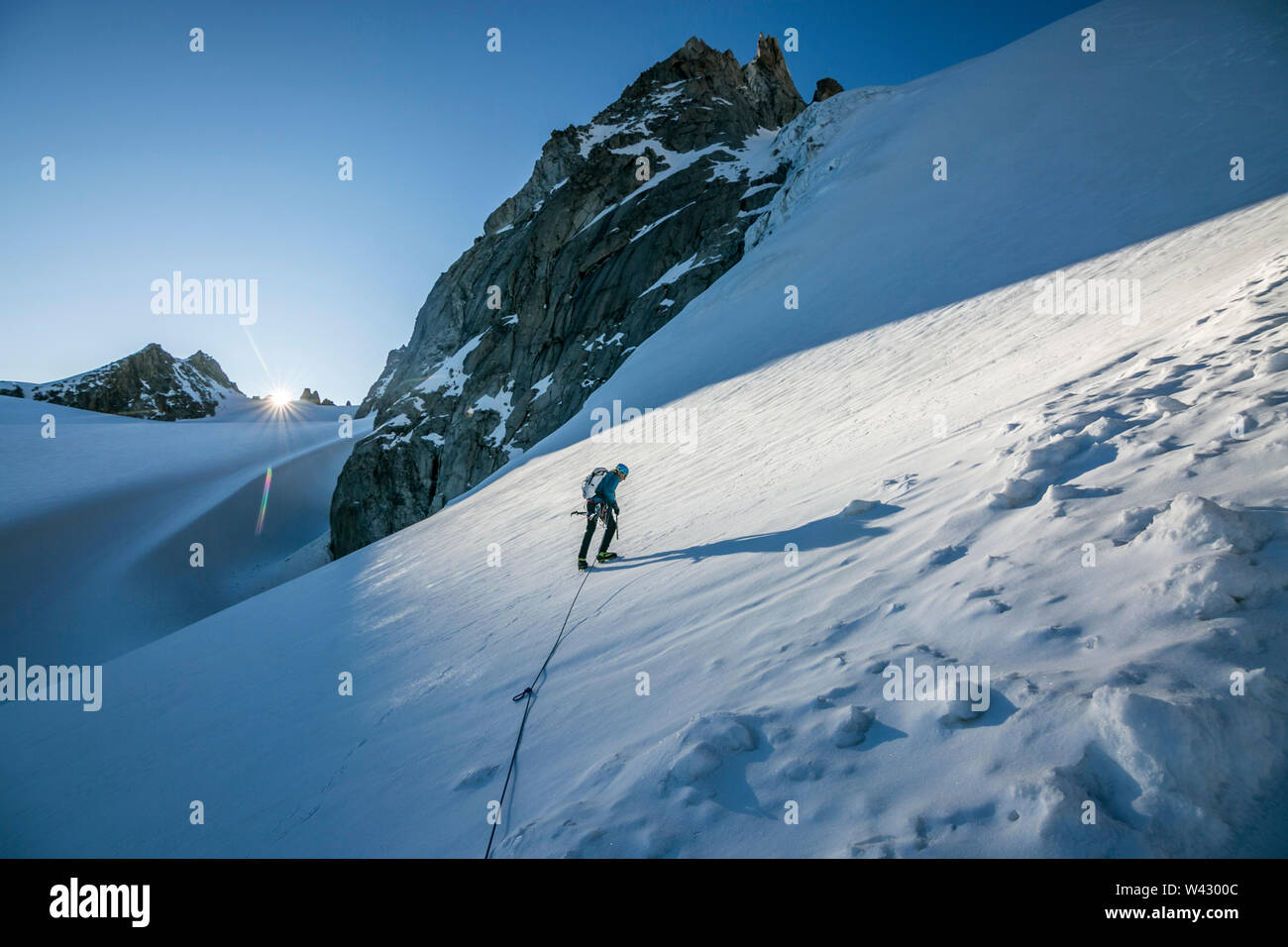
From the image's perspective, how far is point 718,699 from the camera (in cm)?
283

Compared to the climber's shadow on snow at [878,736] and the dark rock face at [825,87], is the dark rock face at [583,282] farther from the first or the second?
the climber's shadow on snow at [878,736]

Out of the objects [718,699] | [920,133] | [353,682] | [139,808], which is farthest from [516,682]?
[920,133]

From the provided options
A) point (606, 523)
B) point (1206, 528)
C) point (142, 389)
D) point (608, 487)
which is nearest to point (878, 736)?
point (1206, 528)

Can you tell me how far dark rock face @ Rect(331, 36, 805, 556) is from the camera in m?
29.1

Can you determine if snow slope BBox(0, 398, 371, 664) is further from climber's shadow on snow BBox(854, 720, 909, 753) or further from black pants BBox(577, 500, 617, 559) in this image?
climber's shadow on snow BBox(854, 720, 909, 753)

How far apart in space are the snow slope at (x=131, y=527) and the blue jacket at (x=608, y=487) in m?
22.2

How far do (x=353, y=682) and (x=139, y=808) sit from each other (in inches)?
64.4

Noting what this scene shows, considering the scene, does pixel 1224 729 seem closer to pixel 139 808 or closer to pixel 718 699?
pixel 718 699

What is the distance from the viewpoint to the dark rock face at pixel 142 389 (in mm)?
79188

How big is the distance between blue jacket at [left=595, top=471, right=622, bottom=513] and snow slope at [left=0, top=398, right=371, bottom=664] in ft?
72.7

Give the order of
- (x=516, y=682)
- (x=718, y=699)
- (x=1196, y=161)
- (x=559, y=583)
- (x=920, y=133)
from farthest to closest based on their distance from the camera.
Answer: (x=920, y=133) → (x=1196, y=161) → (x=559, y=583) → (x=516, y=682) → (x=718, y=699)

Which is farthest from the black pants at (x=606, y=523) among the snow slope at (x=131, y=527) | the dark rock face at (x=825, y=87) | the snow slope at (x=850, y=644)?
the dark rock face at (x=825, y=87)

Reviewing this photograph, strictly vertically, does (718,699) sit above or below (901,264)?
below
